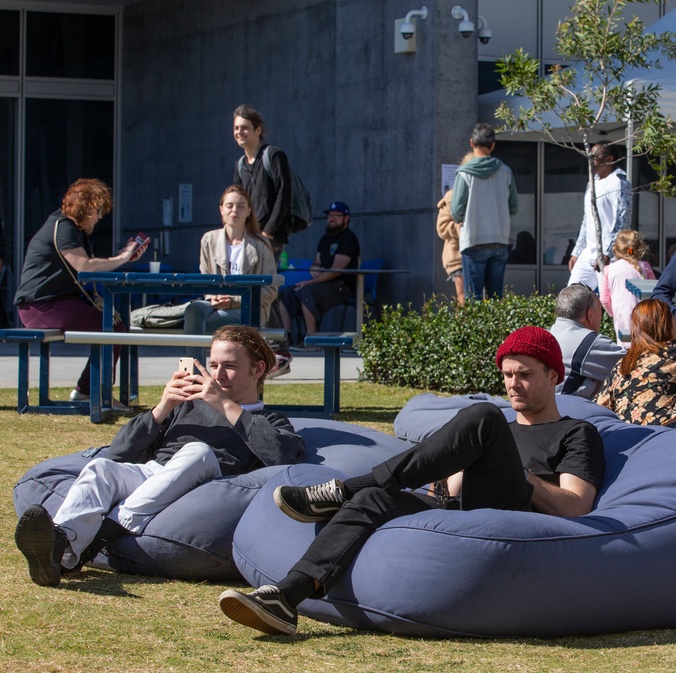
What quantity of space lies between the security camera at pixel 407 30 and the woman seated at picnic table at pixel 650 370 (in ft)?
29.1

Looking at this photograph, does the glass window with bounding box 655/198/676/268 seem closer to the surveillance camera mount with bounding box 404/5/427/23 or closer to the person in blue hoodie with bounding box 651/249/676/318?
the surveillance camera mount with bounding box 404/5/427/23

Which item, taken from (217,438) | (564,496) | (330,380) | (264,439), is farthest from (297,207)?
(564,496)

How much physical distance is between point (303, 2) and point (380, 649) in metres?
13.8

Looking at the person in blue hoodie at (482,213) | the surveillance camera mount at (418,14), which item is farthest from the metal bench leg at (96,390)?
the surveillance camera mount at (418,14)

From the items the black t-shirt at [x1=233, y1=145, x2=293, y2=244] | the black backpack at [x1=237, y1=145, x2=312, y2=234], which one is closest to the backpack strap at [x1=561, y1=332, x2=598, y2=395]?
the black t-shirt at [x1=233, y1=145, x2=293, y2=244]

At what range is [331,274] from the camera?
1444 cm

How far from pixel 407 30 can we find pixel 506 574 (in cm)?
1123

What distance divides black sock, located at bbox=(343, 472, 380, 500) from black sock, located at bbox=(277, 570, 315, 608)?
0.40m

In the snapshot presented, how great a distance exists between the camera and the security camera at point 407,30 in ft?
47.3

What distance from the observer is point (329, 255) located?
1461 cm

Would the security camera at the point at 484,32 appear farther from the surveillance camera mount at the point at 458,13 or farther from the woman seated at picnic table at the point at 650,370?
the woman seated at picnic table at the point at 650,370

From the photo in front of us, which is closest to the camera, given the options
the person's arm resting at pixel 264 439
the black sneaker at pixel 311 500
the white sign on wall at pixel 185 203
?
the black sneaker at pixel 311 500

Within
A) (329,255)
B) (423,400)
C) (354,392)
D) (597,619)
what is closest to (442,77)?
(329,255)

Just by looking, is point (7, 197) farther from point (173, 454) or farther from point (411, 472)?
point (411, 472)
